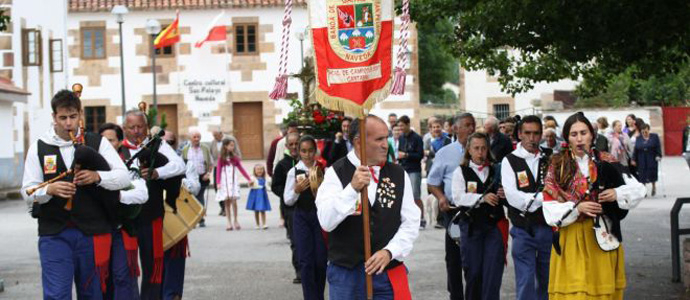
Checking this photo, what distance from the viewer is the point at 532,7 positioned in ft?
32.2

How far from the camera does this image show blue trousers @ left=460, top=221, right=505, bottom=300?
28.9ft

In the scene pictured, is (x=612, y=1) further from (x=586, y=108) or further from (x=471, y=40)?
(x=586, y=108)

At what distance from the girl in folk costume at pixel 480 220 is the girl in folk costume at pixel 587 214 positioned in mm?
1419

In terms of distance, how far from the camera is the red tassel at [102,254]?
7543 mm

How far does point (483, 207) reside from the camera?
8.92m

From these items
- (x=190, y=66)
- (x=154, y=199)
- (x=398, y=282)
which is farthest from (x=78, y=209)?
(x=190, y=66)

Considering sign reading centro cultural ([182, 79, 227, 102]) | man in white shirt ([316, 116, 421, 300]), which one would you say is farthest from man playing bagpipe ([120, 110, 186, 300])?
sign reading centro cultural ([182, 79, 227, 102])

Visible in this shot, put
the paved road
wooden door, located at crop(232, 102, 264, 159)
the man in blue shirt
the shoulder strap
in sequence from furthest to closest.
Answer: wooden door, located at crop(232, 102, 264, 159) → the paved road → the man in blue shirt → the shoulder strap

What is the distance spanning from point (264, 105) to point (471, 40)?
86.8 ft

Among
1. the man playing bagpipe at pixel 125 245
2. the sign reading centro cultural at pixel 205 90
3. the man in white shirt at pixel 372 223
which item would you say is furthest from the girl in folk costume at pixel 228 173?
the sign reading centro cultural at pixel 205 90

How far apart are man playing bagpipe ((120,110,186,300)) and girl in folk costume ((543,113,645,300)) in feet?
12.6

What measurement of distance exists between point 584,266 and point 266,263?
6.82 meters

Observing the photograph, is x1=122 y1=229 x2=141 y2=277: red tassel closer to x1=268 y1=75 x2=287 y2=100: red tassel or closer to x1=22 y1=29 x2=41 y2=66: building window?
x1=268 y1=75 x2=287 y2=100: red tassel

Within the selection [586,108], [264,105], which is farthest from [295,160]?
[586,108]
